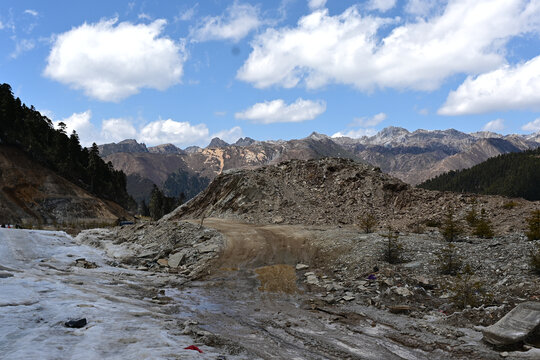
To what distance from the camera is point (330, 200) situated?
35.9 meters

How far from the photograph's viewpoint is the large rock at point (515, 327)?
9148 mm

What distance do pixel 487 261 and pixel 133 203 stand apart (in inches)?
4151

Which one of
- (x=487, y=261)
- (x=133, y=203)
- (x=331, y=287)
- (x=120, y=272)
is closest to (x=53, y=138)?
(x=133, y=203)

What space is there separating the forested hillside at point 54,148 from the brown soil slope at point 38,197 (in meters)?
3.94

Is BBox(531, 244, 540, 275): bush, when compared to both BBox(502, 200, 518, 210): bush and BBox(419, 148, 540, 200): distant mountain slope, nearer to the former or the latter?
BBox(502, 200, 518, 210): bush

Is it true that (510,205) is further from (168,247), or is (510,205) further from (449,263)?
(168,247)

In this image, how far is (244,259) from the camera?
2116 centimetres

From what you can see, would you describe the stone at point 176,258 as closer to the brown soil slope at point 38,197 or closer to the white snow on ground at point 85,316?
the white snow on ground at point 85,316

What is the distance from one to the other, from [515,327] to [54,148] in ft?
295

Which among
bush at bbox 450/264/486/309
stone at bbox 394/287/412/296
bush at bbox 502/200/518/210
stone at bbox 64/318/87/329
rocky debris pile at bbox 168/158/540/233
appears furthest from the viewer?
rocky debris pile at bbox 168/158/540/233

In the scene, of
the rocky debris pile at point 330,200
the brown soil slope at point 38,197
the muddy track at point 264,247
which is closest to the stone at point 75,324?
the muddy track at point 264,247

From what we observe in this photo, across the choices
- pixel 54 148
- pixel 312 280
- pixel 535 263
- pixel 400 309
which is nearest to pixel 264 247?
pixel 312 280

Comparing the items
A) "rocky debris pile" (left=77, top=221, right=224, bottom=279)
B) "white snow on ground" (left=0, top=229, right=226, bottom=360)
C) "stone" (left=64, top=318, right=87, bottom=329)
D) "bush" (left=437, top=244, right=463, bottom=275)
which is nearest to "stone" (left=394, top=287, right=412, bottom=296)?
"bush" (left=437, top=244, right=463, bottom=275)

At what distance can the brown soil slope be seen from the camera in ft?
198
